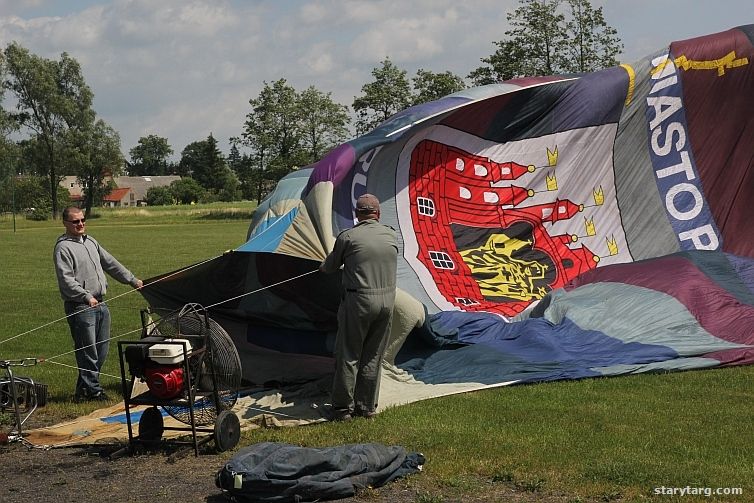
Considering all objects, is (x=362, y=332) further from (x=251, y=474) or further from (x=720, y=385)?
(x=720, y=385)

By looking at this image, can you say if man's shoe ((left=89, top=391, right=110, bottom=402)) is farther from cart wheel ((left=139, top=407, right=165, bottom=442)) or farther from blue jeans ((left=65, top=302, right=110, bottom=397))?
cart wheel ((left=139, top=407, right=165, bottom=442))

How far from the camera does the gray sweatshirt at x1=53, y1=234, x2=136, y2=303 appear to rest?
25.8 ft

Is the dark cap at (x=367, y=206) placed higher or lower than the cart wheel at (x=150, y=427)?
higher

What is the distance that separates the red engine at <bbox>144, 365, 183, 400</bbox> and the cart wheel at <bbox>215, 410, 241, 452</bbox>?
31 centimetres

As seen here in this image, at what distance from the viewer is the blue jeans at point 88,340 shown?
791 centimetres

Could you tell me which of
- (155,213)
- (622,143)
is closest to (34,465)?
(622,143)

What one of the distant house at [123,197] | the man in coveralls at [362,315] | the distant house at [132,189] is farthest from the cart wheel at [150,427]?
the distant house at [123,197]

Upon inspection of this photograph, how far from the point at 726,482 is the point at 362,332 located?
2.66 meters

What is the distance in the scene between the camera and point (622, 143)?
11.1 meters

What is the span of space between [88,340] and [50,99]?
5973 centimetres

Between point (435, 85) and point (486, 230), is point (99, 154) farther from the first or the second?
point (486, 230)

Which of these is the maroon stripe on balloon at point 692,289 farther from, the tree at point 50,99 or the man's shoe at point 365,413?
the tree at point 50,99

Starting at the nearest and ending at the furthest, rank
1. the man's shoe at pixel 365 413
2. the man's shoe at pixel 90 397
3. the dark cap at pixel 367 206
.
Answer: the man's shoe at pixel 365 413 → the dark cap at pixel 367 206 → the man's shoe at pixel 90 397

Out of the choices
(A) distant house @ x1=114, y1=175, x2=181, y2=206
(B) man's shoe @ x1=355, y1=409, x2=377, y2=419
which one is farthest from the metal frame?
(A) distant house @ x1=114, y1=175, x2=181, y2=206
